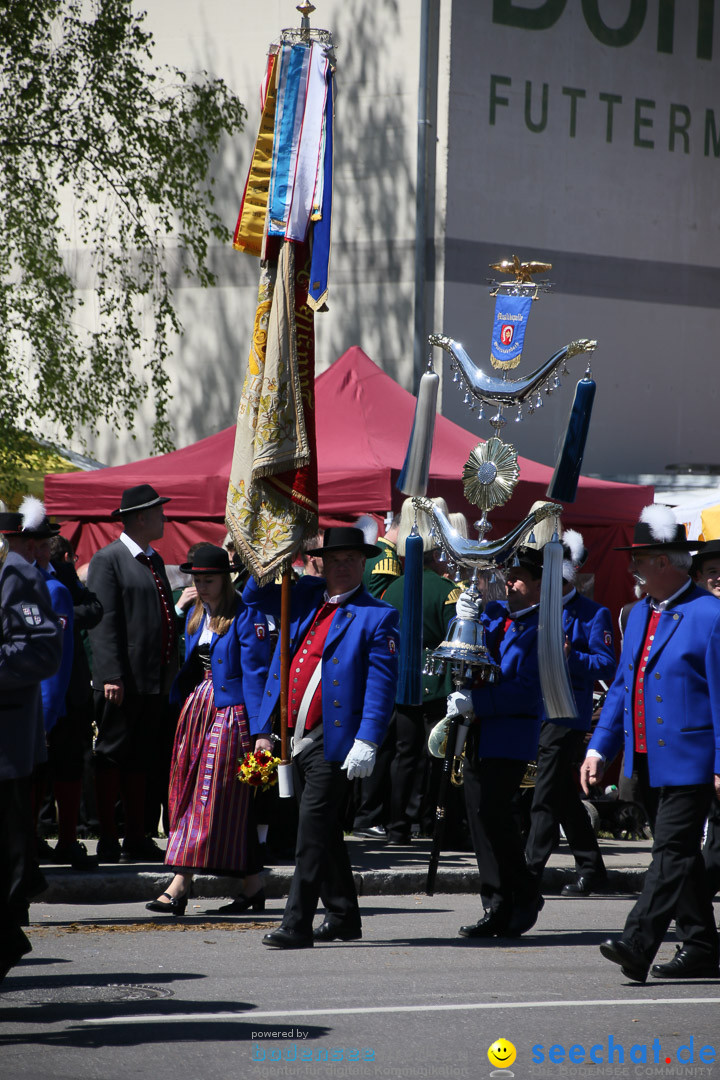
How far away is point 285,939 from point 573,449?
3.01 m

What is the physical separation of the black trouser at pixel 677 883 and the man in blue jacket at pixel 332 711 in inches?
54.1

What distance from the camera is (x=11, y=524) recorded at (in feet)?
28.1

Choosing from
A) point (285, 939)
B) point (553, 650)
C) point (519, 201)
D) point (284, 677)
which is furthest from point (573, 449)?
point (519, 201)

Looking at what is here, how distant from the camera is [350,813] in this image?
11930mm

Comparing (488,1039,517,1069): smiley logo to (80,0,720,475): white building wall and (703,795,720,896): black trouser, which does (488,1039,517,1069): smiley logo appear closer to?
(703,795,720,896): black trouser

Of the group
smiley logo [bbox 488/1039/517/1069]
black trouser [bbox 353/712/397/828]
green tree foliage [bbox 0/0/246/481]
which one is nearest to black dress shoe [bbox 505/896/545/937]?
smiley logo [bbox 488/1039/517/1069]

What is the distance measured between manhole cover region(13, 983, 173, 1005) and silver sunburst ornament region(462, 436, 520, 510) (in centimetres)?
354

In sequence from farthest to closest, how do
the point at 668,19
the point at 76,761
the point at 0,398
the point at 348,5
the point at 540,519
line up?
the point at 668,19 → the point at 348,5 → the point at 0,398 → the point at 76,761 → the point at 540,519

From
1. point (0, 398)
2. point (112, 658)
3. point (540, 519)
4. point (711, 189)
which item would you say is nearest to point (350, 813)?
point (112, 658)

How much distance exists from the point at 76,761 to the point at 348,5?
13.6 m

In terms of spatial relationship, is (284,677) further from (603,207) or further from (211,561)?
(603,207)

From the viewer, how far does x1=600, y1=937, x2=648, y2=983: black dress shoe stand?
21.9 ft

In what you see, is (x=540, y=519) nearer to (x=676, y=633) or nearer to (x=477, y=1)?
(x=676, y=633)

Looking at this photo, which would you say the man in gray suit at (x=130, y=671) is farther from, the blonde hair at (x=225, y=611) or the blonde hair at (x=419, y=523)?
the blonde hair at (x=419, y=523)
